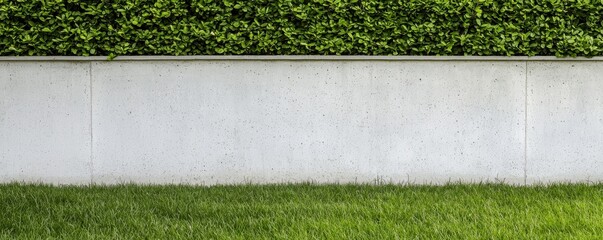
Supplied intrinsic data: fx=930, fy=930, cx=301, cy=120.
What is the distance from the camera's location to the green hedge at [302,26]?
25.5 ft

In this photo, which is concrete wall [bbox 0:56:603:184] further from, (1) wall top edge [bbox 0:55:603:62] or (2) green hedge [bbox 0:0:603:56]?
(2) green hedge [bbox 0:0:603:56]

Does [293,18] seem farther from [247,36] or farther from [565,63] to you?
[565,63]

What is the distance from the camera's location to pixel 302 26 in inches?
308

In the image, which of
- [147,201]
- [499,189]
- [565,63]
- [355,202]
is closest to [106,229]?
[147,201]

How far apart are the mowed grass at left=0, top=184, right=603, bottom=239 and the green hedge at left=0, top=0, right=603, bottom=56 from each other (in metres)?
1.18

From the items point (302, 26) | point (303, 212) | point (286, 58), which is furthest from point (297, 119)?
point (303, 212)

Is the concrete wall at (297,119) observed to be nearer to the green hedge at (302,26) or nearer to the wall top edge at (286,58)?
the wall top edge at (286,58)

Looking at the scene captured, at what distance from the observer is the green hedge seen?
778cm

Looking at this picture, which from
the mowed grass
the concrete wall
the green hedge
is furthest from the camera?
the concrete wall

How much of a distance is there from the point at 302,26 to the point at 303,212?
81.5 inches

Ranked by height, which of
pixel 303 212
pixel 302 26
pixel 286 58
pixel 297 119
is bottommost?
pixel 303 212

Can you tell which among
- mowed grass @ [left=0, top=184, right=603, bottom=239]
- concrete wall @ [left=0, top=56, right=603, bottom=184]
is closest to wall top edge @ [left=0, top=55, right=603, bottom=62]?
concrete wall @ [left=0, top=56, right=603, bottom=184]

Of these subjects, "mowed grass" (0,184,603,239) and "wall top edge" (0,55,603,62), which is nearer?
"mowed grass" (0,184,603,239)

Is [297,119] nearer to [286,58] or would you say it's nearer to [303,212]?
[286,58]
